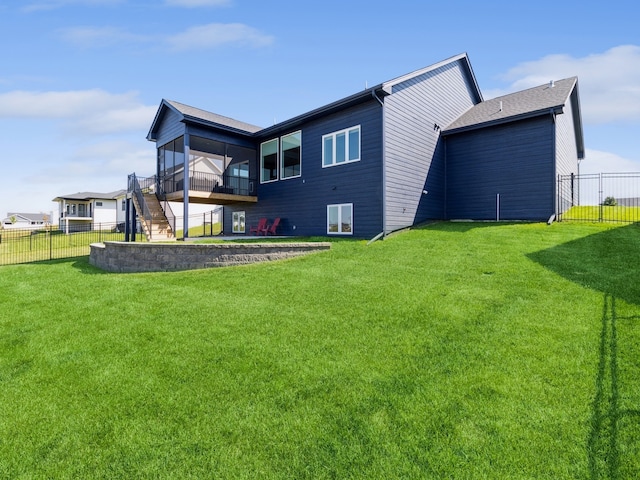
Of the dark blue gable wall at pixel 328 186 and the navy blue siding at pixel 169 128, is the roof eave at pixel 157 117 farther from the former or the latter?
the dark blue gable wall at pixel 328 186

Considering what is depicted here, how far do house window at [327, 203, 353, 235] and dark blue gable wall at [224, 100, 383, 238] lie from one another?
0.18m

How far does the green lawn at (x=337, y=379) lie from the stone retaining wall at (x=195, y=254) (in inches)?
116

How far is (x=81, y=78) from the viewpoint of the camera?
11.6 meters

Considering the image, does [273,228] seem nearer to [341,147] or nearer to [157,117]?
[341,147]

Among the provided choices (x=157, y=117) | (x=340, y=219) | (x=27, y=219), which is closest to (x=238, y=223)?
(x=157, y=117)

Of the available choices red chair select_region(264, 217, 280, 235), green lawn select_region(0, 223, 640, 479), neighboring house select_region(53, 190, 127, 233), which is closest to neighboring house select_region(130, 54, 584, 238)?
red chair select_region(264, 217, 280, 235)

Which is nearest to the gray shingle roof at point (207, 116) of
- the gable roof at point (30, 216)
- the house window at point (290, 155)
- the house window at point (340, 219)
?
the house window at point (290, 155)

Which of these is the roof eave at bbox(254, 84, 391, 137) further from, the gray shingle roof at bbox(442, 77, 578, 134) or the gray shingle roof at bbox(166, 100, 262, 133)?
the gray shingle roof at bbox(442, 77, 578, 134)

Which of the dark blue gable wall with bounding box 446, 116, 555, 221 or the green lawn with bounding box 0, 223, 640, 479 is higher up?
the dark blue gable wall with bounding box 446, 116, 555, 221

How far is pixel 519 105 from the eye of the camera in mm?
13508

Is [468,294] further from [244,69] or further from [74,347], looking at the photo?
[244,69]

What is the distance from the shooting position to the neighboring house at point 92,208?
134 feet

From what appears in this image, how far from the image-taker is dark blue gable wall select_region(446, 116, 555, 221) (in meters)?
11.8

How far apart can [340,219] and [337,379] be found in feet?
32.3
